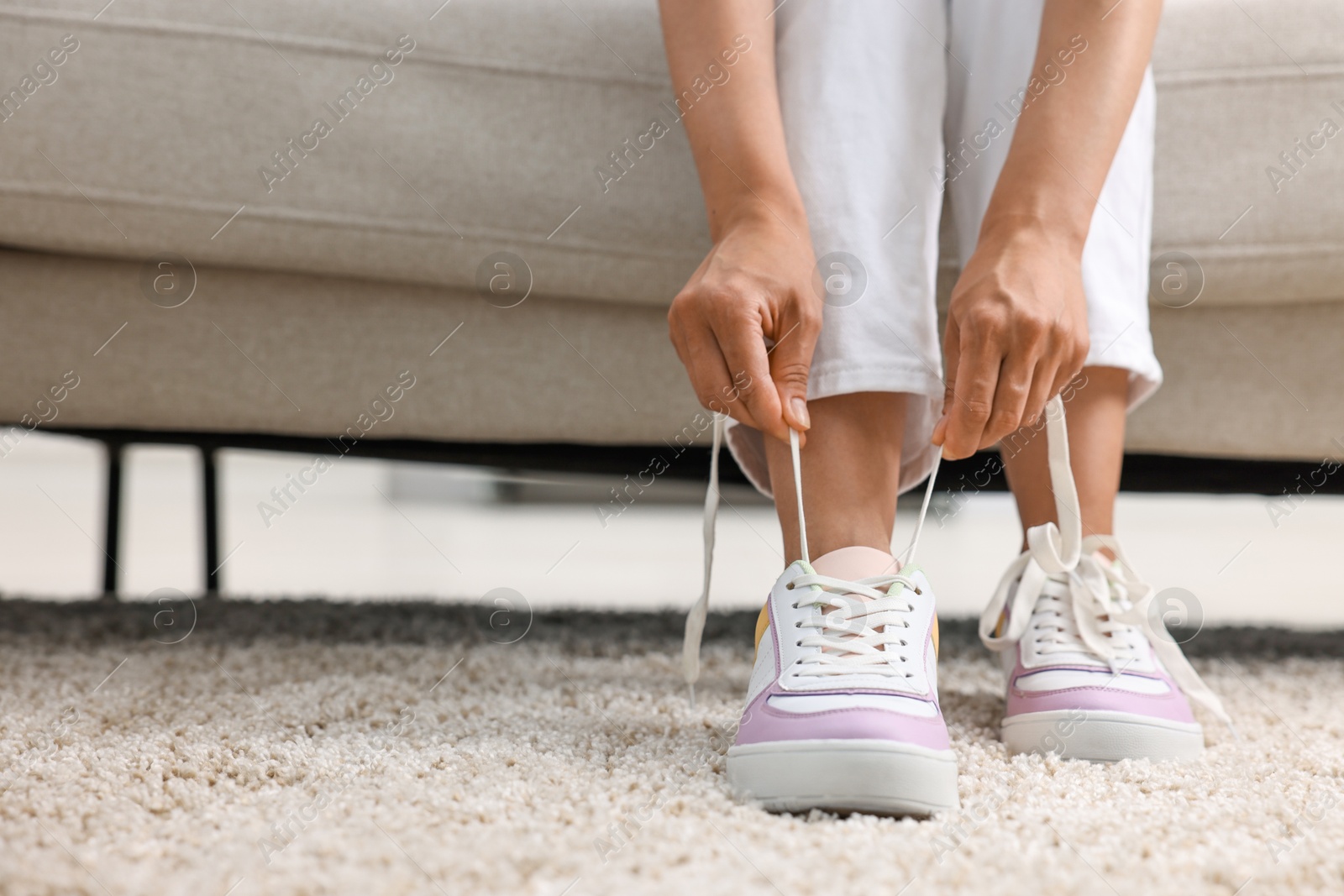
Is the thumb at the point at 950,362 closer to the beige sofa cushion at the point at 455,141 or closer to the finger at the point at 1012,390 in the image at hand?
the finger at the point at 1012,390

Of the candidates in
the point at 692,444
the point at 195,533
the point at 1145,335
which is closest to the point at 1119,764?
the point at 1145,335

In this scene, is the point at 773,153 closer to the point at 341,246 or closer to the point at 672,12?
the point at 672,12

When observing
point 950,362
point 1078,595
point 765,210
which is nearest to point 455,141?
point 765,210

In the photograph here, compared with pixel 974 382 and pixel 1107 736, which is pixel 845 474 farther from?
pixel 1107 736

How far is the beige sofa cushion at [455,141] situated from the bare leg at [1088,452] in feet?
0.68

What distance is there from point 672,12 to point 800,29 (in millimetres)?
80

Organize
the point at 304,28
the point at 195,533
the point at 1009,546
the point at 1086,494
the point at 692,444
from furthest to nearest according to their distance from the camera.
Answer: the point at 1009,546
the point at 195,533
the point at 692,444
the point at 304,28
the point at 1086,494

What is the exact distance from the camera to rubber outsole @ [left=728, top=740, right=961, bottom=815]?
405 millimetres

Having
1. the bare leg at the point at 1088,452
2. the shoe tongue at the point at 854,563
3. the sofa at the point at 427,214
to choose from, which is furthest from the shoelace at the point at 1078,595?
the sofa at the point at 427,214

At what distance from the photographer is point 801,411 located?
0.50m

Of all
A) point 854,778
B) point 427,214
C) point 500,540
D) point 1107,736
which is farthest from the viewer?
point 500,540

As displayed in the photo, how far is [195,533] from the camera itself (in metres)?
1.86

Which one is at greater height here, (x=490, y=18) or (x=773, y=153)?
(x=490, y=18)

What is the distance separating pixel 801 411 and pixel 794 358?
0.09 feet
